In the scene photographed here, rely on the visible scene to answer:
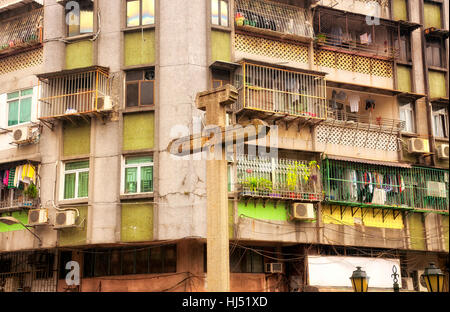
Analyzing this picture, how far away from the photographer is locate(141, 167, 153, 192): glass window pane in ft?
57.1

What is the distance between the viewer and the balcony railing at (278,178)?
1761 cm

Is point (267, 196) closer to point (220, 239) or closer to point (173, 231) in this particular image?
point (173, 231)

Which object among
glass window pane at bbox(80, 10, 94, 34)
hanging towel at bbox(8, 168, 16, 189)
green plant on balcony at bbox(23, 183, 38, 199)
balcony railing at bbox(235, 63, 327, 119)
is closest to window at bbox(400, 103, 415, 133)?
balcony railing at bbox(235, 63, 327, 119)

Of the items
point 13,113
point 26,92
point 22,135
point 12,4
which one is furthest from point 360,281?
point 12,4

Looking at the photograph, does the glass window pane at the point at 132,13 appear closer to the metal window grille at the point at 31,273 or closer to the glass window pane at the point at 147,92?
the glass window pane at the point at 147,92

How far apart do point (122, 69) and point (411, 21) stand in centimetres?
991

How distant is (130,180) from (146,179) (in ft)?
1.51

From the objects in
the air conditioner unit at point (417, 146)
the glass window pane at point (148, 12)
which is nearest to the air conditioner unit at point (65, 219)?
the glass window pane at point (148, 12)

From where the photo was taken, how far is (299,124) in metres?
18.8

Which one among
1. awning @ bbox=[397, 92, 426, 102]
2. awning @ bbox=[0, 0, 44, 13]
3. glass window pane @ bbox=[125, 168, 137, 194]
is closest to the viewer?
glass window pane @ bbox=[125, 168, 137, 194]

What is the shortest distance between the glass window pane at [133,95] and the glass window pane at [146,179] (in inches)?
73.9

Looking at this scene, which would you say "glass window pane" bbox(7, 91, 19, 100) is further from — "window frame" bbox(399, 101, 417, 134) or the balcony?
"window frame" bbox(399, 101, 417, 134)

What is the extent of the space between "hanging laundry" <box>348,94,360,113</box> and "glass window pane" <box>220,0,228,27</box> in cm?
493
